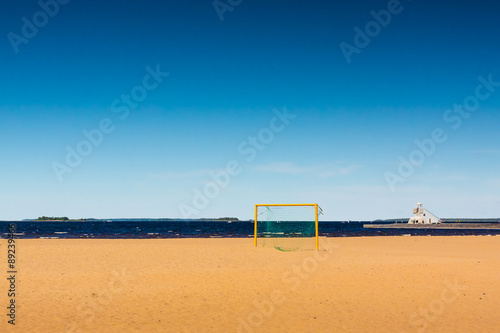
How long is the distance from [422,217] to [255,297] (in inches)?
4202

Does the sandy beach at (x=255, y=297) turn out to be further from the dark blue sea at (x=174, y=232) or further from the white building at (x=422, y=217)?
the white building at (x=422, y=217)

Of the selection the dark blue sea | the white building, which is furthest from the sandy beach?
the white building

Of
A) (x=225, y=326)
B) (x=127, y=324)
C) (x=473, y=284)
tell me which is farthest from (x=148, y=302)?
(x=473, y=284)

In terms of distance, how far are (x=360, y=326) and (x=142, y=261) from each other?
12195 millimetres

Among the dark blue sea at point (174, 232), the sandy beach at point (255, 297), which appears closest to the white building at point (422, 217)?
the dark blue sea at point (174, 232)

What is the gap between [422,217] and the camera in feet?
351

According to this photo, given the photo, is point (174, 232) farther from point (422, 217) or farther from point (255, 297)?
point (422, 217)

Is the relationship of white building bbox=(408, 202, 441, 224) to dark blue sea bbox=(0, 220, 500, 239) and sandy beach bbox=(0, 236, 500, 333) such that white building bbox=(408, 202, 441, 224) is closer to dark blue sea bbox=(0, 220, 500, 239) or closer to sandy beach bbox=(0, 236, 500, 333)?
dark blue sea bbox=(0, 220, 500, 239)

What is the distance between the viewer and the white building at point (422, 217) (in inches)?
4187

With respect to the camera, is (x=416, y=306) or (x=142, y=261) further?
(x=142, y=261)

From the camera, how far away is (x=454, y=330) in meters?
8.18

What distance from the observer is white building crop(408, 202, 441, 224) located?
349ft

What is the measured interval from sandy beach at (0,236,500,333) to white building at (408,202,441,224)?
9624cm

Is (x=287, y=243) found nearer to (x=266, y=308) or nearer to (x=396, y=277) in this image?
(x=396, y=277)
